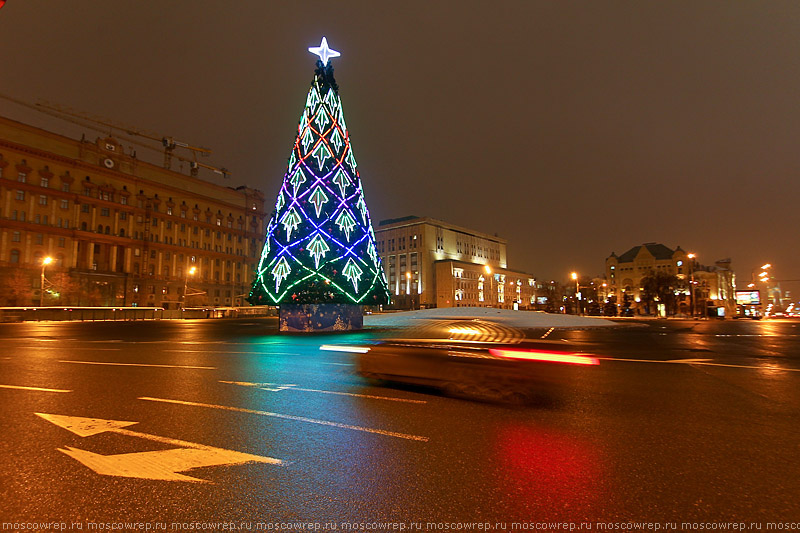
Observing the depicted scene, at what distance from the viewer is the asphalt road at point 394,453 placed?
3.12m

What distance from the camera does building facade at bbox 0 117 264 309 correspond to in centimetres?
6606

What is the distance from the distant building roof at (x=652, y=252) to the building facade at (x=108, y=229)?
4609 inches

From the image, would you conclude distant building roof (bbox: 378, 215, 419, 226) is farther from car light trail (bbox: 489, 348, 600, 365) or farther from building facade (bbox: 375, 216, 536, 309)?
car light trail (bbox: 489, 348, 600, 365)

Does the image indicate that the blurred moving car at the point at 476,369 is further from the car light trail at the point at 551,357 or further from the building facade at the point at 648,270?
the building facade at the point at 648,270

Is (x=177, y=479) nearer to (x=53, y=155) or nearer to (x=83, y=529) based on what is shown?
(x=83, y=529)

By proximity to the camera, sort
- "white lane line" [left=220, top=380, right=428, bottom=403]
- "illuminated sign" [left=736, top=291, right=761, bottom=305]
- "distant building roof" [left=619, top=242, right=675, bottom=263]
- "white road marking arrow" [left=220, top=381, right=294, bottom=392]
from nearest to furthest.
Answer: "white lane line" [left=220, top=380, right=428, bottom=403]
"white road marking arrow" [left=220, top=381, right=294, bottom=392]
"illuminated sign" [left=736, top=291, right=761, bottom=305]
"distant building roof" [left=619, top=242, right=675, bottom=263]

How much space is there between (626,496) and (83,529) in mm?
3694

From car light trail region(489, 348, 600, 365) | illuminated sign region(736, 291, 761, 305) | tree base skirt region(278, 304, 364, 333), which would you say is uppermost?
illuminated sign region(736, 291, 761, 305)

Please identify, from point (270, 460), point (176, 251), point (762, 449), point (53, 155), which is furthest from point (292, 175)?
point (176, 251)

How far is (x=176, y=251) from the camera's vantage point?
89.6 metres

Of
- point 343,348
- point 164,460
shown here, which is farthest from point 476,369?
point 164,460

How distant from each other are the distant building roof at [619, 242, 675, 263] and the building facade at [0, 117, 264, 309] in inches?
4609

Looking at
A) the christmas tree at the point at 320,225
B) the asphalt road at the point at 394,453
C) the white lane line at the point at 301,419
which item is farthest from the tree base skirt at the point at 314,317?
the white lane line at the point at 301,419

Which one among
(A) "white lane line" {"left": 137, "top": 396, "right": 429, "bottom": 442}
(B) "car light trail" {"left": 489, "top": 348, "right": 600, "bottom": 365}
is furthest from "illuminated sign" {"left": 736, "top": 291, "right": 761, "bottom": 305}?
(A) "white lane line" {"left": 137, "top": 396, "right": 429, "bottom": 442}
